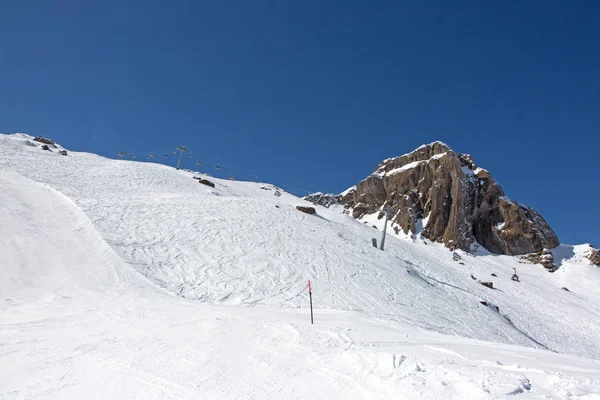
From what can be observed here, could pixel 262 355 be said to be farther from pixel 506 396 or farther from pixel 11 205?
pixel 11 205

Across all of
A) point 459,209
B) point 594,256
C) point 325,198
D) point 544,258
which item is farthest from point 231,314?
point 325,198

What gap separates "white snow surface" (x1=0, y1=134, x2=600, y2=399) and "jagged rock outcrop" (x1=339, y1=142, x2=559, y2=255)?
1632 inches

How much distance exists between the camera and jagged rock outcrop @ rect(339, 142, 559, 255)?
7012 centimetres

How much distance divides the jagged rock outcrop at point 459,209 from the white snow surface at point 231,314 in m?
41.5

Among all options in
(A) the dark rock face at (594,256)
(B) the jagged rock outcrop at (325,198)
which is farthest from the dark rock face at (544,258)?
(B) the jagged rock outcrop at (325,198)

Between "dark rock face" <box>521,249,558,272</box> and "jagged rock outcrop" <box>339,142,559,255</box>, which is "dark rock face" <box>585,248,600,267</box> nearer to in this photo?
"jagged rock outcrop" <box>339,142,559,255</box>

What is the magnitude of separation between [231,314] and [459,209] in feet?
241

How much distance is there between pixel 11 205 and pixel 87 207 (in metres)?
3.90

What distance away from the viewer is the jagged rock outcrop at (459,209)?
2761 inches

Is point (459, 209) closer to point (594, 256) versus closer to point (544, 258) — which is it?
point (544, 258)

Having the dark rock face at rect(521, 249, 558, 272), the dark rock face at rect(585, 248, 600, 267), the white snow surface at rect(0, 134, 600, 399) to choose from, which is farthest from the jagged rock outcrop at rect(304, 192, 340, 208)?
the white snow surface at rect(0, 134, 600, 399)

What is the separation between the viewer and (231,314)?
36.6ft

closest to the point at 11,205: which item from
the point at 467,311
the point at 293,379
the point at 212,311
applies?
the point at 212,311

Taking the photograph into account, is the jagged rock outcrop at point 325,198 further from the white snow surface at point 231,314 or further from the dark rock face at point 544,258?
the white snow surface at point 231,314
